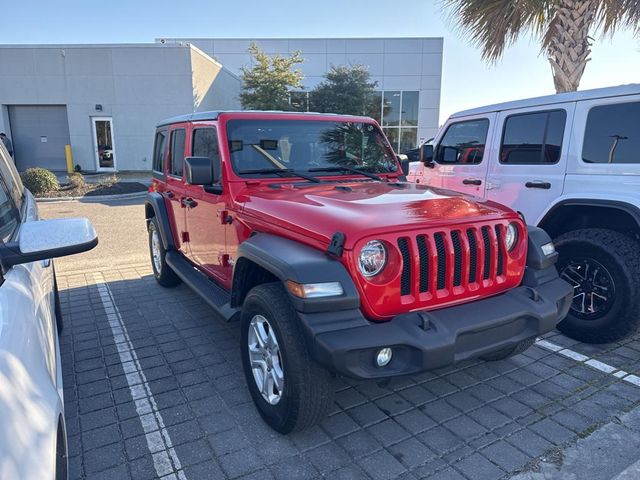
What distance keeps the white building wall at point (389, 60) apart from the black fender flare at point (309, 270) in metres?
26.1

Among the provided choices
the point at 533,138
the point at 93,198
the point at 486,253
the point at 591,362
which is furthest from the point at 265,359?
the point at 93,198

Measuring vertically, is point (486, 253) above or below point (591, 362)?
above

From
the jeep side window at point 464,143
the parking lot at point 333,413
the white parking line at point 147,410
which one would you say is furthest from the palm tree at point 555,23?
the white parking line at point 147,410

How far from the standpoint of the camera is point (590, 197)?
4.04 m

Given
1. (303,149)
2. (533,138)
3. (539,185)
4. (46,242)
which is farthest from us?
(533,138)

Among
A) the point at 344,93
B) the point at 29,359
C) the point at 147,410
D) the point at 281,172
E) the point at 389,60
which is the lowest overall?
the point at 147,410

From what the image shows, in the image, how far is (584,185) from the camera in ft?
13.7

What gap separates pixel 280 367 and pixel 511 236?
1821 mm

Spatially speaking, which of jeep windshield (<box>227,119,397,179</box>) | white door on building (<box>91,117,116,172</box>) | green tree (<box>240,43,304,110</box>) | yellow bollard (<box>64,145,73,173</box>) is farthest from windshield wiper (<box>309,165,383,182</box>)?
yellow bollard (<box>64,145,73,173</box>)

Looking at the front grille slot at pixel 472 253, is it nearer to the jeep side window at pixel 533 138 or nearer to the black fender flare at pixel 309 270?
the black fender flare at pixel 309 270

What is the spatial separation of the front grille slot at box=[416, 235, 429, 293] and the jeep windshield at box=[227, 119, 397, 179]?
5.07 ft

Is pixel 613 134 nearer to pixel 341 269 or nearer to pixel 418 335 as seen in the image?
pixel 418 335

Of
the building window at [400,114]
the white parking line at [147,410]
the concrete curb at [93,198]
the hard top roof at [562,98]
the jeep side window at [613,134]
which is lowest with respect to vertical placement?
the white parking line at [147,410]

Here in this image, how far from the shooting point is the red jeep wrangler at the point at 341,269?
2350 mm
